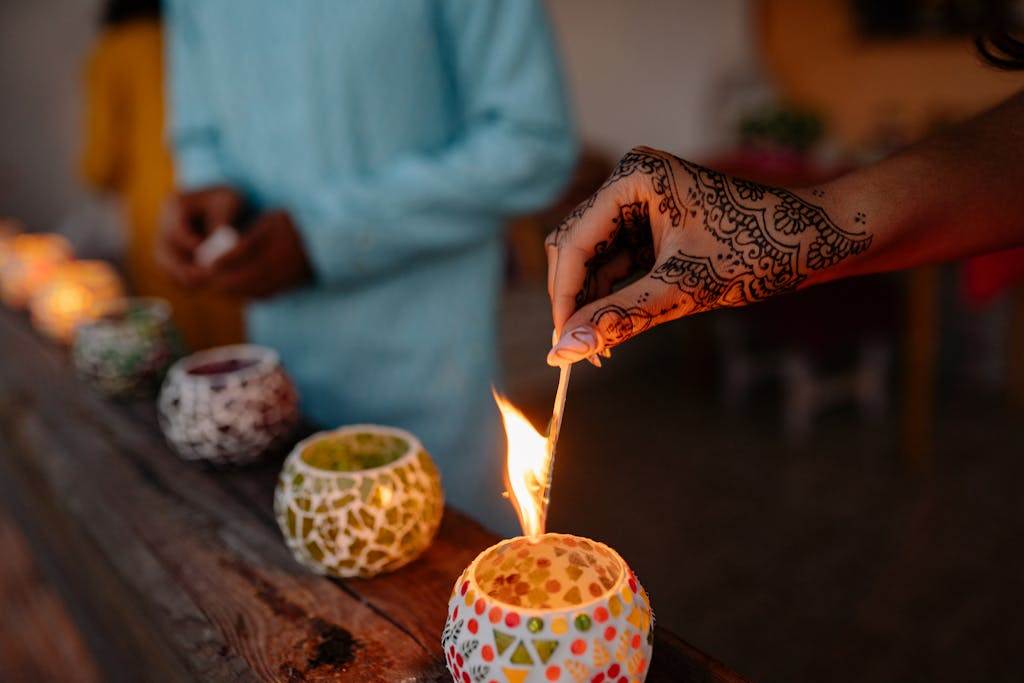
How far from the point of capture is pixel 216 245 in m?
1.17

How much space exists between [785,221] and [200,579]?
632 millimetres

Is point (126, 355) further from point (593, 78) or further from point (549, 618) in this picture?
point (593, 78)

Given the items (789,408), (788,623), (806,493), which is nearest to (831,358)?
(789,408)

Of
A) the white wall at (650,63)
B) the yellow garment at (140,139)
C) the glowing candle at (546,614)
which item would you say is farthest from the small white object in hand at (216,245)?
the white wall at (650,63)

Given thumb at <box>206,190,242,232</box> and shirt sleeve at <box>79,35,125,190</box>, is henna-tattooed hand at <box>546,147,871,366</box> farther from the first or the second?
shirt sleeve at <box>79,35,125,190</box>

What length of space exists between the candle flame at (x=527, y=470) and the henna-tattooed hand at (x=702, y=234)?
0.08 metres

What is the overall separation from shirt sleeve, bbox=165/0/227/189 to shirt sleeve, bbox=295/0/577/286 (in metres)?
0.35

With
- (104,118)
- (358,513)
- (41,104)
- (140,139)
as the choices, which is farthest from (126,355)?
(41,104)

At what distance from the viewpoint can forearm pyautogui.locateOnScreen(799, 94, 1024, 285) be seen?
68cm

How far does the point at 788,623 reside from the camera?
208 cm

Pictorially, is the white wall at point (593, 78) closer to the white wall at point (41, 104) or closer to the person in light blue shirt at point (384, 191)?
the white wall at point (41, 104)

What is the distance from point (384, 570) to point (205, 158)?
92 cm

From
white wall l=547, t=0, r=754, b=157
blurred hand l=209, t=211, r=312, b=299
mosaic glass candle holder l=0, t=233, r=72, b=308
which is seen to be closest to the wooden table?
blurred hand l=209, t=211, r=312, b=299

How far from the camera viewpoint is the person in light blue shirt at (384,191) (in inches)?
45.3
